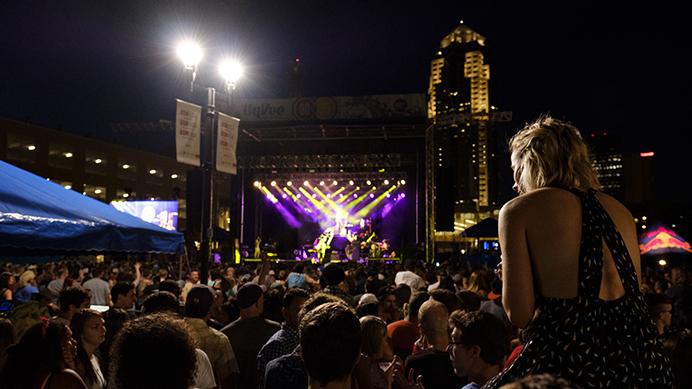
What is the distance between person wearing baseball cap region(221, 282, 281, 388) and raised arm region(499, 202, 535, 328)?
3724 millimetres

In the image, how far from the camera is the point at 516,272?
1.92 m

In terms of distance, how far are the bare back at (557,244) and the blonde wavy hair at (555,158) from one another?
0.15 meters

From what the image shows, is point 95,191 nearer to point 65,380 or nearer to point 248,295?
point 248,295

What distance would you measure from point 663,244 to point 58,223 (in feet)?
55.4

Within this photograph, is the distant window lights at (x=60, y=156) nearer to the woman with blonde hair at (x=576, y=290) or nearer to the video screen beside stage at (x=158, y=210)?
the video screen beside stage at (x=158, y=210)

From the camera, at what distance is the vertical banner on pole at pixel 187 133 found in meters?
11.3

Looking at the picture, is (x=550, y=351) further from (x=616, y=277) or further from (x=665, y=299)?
(x=665, y=299)

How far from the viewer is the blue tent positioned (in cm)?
503

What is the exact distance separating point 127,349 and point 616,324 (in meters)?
1.67

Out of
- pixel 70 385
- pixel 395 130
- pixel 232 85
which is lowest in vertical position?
pixel 70 385

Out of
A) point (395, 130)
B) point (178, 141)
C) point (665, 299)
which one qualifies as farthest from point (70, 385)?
point (395, 130)

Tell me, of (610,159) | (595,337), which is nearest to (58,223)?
(595,337)

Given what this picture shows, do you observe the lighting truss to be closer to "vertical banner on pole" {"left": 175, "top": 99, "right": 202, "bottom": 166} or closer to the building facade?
the building facade

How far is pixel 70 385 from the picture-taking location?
317 centimetres
